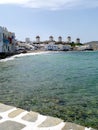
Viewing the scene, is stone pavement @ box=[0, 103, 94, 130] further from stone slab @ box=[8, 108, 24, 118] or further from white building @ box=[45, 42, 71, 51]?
white building @ box=[45, 42, 71, 51]

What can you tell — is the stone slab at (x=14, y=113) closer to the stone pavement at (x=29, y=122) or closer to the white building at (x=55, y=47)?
the stone pavement at (x=29, y=122)

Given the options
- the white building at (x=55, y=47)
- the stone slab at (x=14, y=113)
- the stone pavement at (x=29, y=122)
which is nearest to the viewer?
the stone pavement at (x=29, y=122)

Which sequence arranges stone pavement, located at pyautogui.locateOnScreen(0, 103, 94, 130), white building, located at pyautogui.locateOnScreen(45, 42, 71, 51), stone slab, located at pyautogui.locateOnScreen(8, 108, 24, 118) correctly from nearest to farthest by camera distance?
stone pavement, located at pyautogui.locateOnScreen(0, 103, 94, 130), stone slab, located at pyautogui.locateOnScreen(8, 108, 24, 118), white building, located at pyautogui.locateOnScreen(45, 42, 71, 51)

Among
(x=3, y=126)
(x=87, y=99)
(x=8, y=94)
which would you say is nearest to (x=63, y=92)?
(x=87, y=99)

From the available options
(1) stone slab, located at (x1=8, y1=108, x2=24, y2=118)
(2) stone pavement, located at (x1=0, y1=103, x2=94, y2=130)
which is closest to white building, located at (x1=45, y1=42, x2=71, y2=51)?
(1) stone slab, located at (x1=8, y1=108, x2=24, y2=118)

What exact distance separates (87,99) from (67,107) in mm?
1945

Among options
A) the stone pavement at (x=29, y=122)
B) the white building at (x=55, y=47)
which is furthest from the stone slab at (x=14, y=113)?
the white building at (x=55, y=47)

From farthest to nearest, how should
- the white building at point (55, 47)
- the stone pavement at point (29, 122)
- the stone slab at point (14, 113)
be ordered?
the white building at point (55, 47)
the stone slab at point (14, 113)
the stone pavement at point (29, 122)

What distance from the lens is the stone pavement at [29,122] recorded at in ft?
21.1

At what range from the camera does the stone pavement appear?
21.1ft

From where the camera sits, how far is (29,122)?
6.81 metres

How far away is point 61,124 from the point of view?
664 cm

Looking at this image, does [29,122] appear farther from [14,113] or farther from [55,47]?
[55,47]

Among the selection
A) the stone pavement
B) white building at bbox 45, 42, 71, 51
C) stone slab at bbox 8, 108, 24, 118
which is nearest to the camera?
the stone pavement
